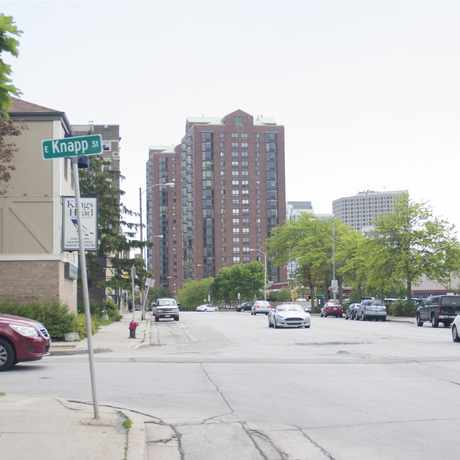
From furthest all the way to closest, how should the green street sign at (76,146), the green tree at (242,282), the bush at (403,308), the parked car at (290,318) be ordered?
the green tree at (242,282)
the bush at (403,308)
the parked car at (290,318)
the green street sign at (76,146)

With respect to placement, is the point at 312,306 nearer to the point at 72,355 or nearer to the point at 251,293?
the point at 251,293

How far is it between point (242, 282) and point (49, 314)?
362 ft

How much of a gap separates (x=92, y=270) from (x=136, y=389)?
32.5 metres

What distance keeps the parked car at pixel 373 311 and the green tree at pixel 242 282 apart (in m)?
79.1

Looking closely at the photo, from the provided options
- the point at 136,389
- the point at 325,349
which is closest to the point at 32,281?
the point at 325,349

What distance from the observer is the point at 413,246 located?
58250mm

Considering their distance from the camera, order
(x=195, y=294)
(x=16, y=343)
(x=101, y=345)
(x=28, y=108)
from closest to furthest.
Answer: (x=16, y=343)
(x=101, y=345)
(x=28, y=108)
(x=195, y=294)

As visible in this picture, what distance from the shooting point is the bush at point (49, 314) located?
25250 millimetres

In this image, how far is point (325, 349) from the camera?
76.5 feet

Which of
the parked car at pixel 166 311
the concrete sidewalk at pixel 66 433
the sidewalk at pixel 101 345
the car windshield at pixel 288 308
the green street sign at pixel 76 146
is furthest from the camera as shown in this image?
the parked car at pixel 166 311

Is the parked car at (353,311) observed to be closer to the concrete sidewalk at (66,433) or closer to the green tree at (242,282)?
the concrete sidewalk at (66,433)

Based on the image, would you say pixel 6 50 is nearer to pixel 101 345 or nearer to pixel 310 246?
pixel 101 345

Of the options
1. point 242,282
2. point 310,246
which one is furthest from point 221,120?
point 310,246

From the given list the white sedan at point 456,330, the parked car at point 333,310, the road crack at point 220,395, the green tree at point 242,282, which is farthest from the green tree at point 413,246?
the green tree at point 242,282
